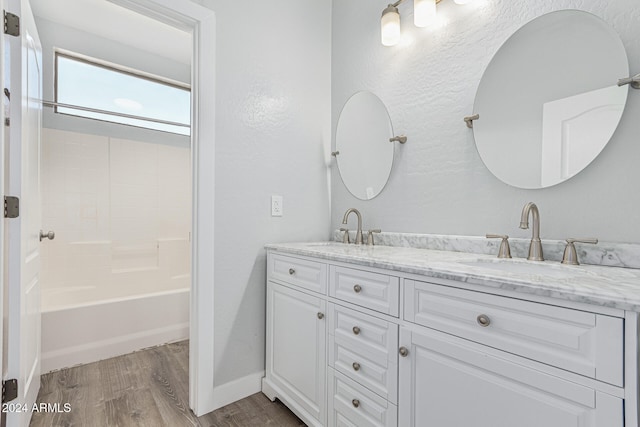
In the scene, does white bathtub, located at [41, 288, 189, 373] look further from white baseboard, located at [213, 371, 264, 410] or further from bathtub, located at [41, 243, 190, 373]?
white baseboard, located at [213, 371, 264, 410]

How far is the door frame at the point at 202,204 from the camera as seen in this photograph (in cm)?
160

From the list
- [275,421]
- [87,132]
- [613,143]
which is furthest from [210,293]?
[87,132]

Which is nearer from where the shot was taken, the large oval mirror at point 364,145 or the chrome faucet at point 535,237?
the chrome faucet at point 535,237

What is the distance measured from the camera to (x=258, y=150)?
1.83m

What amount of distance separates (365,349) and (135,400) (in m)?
1.38

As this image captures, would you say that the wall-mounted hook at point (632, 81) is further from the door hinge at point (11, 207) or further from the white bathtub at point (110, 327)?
the white bathtub at point (110, 327)

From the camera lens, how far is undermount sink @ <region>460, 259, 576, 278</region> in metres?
0.98

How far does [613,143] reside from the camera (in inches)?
41.4

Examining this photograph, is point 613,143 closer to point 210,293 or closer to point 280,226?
point 280,226

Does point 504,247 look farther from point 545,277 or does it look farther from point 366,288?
point 366,288

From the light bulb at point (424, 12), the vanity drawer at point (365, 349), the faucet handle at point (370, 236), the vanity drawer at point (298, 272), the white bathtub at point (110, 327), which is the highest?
the light bulb at point (424, 12)

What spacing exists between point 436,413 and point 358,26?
2091 mm

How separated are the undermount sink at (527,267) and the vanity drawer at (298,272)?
596mm

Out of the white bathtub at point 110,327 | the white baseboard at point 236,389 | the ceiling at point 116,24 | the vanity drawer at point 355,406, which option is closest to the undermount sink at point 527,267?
the vanity drawer at point 355,406
